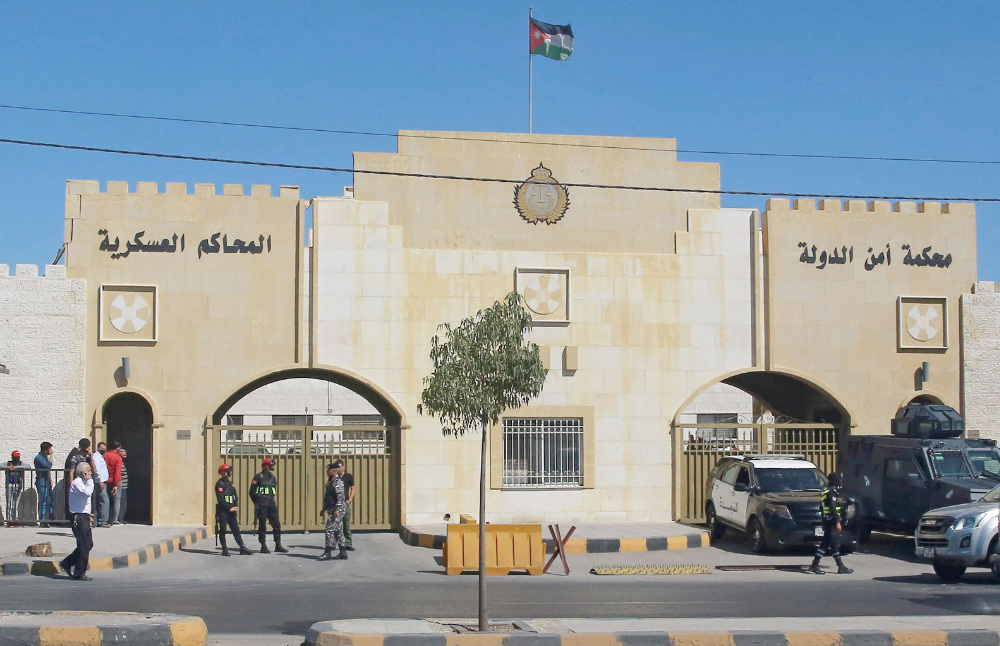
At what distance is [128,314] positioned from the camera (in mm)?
21969

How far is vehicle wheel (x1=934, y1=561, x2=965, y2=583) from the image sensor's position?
1602cm

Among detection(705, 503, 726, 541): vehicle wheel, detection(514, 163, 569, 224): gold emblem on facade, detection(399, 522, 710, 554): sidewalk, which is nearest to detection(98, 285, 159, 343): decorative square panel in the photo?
detection(399, 522, 710, 554): sidewalk

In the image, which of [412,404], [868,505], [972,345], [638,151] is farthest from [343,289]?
[972,345]

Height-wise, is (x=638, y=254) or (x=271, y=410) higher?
(x=638, y=254)

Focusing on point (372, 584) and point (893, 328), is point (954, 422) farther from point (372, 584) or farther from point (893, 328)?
point (372, 584)

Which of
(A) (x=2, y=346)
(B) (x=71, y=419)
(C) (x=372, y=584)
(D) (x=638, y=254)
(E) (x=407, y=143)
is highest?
(E) (x=407, y=143)

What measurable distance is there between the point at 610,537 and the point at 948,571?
627 cm

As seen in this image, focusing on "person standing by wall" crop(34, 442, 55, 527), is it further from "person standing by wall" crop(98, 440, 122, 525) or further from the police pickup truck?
the police pickup truck

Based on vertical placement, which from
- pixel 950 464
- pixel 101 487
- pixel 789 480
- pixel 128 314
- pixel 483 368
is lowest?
pixel 101 487

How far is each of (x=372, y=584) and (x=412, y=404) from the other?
731 cm

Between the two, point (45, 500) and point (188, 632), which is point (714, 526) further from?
point (188, 632)

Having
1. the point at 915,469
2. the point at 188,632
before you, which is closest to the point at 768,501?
the point at 915,469

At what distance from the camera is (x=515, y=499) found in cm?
2281

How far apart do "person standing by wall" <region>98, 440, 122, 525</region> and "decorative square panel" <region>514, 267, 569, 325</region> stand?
870cm
